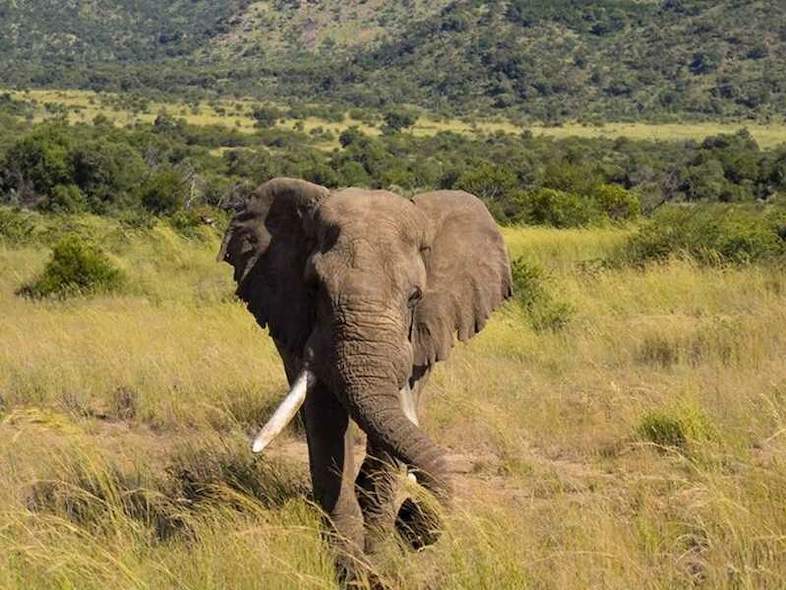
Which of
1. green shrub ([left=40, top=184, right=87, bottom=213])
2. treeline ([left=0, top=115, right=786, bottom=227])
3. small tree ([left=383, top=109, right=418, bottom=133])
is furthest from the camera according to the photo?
small tree ([left=383, top=109, right=418, bottom=133])

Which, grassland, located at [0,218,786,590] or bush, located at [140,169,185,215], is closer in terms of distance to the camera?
grassland, located at [0,218,786,590]

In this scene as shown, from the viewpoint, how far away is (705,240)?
1285cm

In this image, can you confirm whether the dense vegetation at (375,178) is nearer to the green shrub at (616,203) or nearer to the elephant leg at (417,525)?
the green shrub at (616,203)

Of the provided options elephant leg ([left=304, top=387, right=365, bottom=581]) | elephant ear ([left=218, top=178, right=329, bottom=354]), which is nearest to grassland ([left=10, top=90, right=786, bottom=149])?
elephant ear ([left=218, top=178, right=329, bottom=354])

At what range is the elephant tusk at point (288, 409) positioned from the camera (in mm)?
3773

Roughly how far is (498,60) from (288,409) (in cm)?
9363

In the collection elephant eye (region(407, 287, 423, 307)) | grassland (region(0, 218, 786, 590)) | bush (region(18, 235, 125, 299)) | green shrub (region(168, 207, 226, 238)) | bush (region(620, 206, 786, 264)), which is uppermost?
elephant eye (region(407, 287, 423, 307))

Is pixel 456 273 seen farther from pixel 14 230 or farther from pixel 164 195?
pixel 164 195

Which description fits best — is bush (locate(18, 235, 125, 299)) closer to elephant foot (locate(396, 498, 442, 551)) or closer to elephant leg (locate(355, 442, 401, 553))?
elephant leg (locate(355, 442, 401, 553))

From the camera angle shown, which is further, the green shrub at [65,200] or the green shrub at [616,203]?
the green shrub at [65,200]

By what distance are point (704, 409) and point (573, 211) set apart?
37.3ft

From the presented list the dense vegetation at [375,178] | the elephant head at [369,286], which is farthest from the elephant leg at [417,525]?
the dense vegetation at [375,178]

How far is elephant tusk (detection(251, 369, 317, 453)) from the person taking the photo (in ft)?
12.4

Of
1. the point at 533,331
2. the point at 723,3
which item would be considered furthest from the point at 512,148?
the point at 723,3
